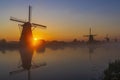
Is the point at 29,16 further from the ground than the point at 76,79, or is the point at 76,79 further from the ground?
the point at 29,16

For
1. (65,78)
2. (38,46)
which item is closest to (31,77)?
(65,78)

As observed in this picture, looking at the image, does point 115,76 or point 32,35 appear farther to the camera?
point 32,35

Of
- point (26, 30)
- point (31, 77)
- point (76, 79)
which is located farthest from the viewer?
point (26, 30)

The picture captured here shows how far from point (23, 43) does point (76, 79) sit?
38.3m

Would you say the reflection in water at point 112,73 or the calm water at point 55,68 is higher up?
the reflection in water at point 112,73

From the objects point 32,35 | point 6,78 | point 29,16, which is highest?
point 29,16

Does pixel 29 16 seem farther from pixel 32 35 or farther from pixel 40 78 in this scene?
pixel 40 78

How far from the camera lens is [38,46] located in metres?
80.4

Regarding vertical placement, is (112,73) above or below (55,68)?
above

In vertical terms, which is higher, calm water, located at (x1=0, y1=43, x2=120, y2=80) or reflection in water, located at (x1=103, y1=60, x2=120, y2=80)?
reflection in water, located at (x1=103, y1=60, x2=120, y2=80)

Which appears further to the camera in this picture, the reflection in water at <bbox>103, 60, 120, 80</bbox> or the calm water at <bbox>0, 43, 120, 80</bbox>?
the calm water at <bbox>0, 43, 120, 80</bbox>

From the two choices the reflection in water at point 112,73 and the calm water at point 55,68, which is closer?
the reflection in water at point 112,73

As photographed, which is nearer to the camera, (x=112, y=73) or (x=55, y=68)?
(x=112, y=73)

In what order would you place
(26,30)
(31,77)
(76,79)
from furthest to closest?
(26,30), (31,77), (76,79)
